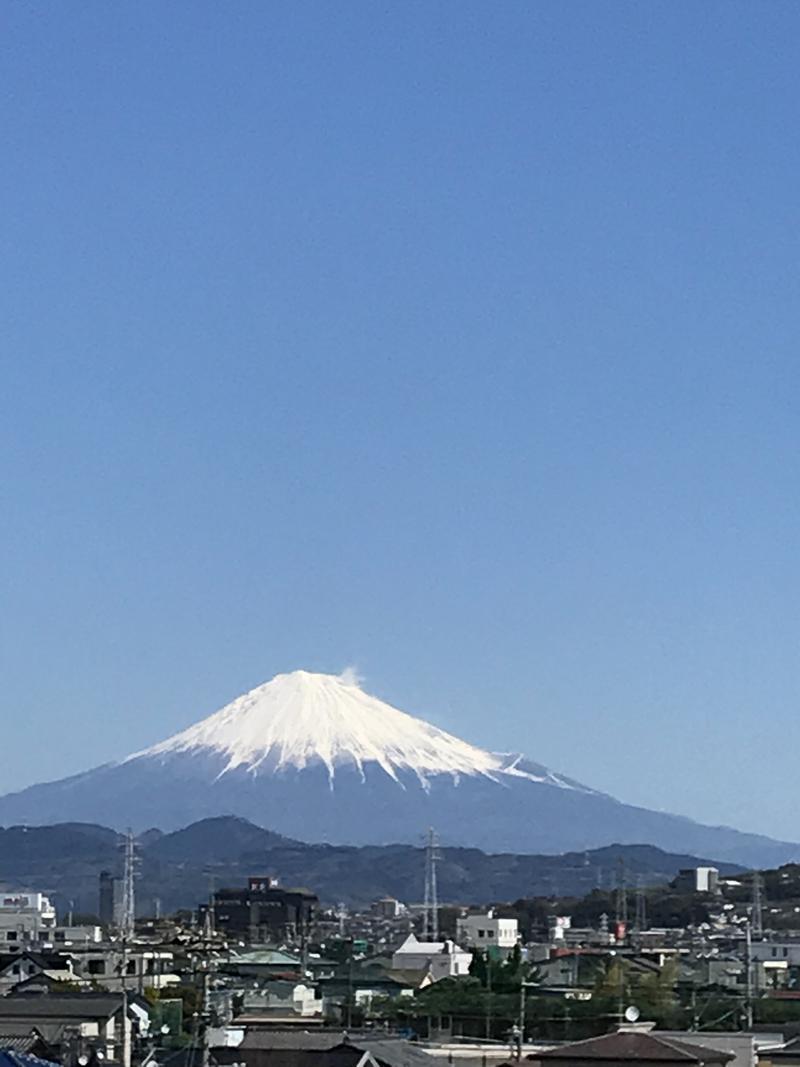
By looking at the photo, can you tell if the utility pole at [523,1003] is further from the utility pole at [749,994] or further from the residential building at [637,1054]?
the residential building at [637,1054]

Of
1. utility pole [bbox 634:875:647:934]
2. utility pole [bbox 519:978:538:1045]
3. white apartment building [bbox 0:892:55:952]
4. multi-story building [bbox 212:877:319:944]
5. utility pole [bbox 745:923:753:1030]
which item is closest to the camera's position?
utility pole [bbox 519:978:538:1045]

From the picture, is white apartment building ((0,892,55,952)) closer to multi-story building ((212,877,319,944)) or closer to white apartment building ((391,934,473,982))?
multi-story building ((212,877,319,944))

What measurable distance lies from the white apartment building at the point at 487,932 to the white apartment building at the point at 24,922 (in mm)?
14045

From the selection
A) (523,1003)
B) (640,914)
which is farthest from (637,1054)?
(640,914)

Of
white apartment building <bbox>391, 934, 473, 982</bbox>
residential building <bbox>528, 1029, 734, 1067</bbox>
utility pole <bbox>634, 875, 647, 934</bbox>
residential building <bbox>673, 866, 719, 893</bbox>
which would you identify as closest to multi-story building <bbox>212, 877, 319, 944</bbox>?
utility pole <bbox>634, 875, 647, 934</bbox>

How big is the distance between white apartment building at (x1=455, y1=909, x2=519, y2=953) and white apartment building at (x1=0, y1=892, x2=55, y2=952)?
46.1 ft

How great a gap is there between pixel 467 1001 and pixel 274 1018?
464cm

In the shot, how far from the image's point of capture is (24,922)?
259 ft

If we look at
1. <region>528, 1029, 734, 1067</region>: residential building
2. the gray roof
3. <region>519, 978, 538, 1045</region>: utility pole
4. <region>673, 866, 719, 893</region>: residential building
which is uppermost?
<region>673, 866, 719, 893</region>: residential building

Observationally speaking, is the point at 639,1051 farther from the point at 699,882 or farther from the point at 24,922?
the point at 699,882

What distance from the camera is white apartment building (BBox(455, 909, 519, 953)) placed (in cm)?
7994

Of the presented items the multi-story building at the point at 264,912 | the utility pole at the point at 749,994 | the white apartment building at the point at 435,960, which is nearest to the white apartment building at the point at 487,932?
the multi-story building at the point at 264,912

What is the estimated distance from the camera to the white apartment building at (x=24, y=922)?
234 ft

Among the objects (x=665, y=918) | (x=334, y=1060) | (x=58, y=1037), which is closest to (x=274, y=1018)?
(x=58, y=1037)
